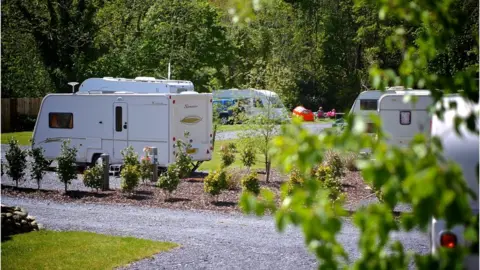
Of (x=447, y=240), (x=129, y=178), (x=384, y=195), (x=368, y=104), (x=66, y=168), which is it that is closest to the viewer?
(x=384, y=195)

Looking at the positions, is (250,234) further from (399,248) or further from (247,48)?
(247,48)

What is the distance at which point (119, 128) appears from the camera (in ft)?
57.6

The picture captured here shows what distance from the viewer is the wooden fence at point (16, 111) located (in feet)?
112

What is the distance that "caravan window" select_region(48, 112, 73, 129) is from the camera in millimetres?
18438

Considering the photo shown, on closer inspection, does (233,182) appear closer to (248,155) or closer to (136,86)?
(248,155)

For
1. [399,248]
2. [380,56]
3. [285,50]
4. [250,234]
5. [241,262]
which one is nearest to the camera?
[399,248]

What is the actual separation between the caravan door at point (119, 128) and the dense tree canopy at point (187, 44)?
40.3 ft

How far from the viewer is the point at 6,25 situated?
35969 millimetres

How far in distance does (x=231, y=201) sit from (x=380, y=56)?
3008cm

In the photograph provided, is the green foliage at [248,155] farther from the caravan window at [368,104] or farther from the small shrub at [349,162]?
the caravan window at [368,104]

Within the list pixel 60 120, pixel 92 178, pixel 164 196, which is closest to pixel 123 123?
pixel 60 120

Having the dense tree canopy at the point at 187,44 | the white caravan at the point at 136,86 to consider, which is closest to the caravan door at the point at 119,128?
the white caravan at the point at 136,86

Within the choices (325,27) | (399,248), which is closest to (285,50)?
(325,27)

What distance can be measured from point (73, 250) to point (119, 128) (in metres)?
9.07
